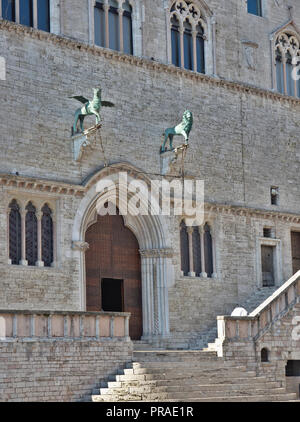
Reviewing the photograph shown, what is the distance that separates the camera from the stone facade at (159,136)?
25703mm

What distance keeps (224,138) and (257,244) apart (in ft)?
11.6

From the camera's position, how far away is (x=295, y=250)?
32.5 m

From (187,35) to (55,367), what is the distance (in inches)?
502

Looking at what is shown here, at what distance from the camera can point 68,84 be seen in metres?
27.0

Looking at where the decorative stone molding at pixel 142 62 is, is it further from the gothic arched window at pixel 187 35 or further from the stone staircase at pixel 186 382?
the stone staircase at pixel 186 382

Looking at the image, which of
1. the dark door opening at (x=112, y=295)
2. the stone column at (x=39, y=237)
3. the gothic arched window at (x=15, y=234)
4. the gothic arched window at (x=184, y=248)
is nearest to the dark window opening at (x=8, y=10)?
the gothic arched window at (x=15, y=234)

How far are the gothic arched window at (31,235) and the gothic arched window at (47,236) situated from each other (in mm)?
251

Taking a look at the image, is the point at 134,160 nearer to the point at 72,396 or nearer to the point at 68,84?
the point at 68,84

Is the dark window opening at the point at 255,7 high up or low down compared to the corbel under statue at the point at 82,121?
up

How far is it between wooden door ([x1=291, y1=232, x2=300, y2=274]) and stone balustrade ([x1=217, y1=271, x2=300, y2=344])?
375cm

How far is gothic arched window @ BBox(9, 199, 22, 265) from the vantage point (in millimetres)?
25203

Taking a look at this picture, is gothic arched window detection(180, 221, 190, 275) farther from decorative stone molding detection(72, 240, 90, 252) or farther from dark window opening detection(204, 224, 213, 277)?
decorative stone molding detection(72, 240, 90, 252)

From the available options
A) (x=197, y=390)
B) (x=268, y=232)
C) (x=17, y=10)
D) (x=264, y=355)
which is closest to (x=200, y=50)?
(x=268, y=232)
